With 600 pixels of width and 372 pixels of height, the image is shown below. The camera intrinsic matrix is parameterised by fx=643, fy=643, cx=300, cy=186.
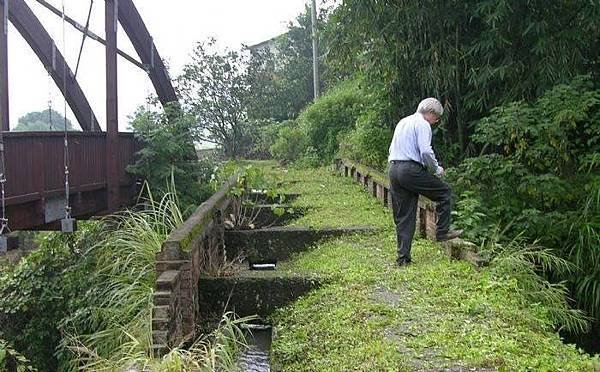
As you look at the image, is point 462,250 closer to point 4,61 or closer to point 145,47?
point 4,61

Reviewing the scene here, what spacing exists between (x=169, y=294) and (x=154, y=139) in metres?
7.87

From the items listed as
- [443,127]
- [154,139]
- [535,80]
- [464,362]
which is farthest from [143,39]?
[464,362]

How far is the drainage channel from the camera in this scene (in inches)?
188

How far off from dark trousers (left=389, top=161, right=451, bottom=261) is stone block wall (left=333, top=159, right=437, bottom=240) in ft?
1.71

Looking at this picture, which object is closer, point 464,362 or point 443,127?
point 464,362

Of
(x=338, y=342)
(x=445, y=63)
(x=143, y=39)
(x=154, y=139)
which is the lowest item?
(x=338, y=342)

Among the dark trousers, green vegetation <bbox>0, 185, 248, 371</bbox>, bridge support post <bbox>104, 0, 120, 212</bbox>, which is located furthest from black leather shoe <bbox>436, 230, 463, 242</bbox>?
bridge support post <bbox>104, 0, 120, 212</bbox>

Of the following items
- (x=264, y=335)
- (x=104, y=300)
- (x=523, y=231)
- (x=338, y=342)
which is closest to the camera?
(x=338, y=342)

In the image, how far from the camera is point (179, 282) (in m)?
5.05

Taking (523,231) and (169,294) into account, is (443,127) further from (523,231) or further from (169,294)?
(169,294)

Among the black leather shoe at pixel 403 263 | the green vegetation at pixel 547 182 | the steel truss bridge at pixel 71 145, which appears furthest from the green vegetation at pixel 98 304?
the green vegetation at pixel 547 182

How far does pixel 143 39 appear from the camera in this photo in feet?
43.6

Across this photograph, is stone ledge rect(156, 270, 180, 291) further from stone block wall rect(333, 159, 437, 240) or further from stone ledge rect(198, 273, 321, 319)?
stone block wall rect(333, 159, 437, 240)

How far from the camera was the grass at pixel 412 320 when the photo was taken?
12.1 ft
